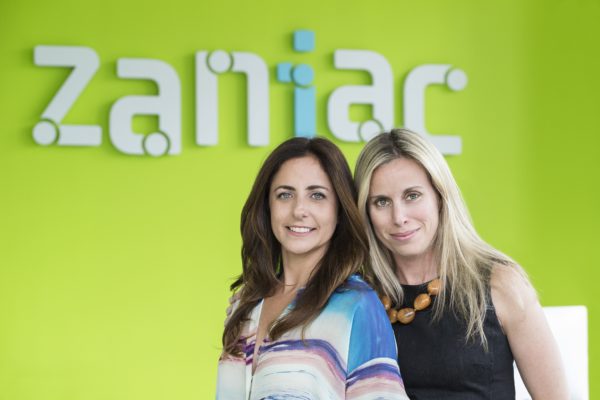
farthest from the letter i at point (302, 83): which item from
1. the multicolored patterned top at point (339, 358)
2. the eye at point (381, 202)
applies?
the multicolored patterned top at point (339, 358)

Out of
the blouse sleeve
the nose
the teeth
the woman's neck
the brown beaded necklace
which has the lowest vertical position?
the blouse sleeve

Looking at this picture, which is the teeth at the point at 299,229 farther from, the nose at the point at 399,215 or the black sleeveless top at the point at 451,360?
the black sleeveless top at the point at 451,360

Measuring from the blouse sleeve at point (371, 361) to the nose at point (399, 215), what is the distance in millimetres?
346

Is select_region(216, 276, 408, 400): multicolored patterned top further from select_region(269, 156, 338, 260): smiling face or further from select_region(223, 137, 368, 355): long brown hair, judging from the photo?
select_region(269, 156, 338, 260): smiling face

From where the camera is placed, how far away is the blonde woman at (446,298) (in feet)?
6.97

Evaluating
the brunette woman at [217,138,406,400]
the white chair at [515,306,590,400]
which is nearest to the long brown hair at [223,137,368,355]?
the brunette woman at [217,138,406,400]

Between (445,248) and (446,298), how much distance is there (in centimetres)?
13

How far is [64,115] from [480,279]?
2.27 m

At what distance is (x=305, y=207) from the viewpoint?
194 centimetres

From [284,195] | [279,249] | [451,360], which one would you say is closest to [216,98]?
[279,249]

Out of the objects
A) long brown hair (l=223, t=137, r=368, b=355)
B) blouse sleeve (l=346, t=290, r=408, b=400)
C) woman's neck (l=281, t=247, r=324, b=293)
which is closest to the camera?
blouse sleeve (l=346, t=290, r=408, b=400)

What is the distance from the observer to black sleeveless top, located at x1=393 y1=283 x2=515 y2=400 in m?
2.12

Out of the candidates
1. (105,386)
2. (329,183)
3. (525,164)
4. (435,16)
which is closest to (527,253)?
(525,164)

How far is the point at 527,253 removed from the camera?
14.0ft
